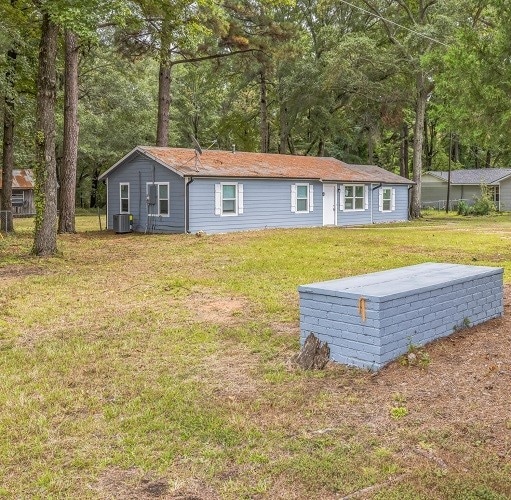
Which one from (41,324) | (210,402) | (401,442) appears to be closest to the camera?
(401,442)

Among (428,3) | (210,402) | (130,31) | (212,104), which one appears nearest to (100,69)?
(130,31)

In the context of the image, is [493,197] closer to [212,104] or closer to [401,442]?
[212,104]

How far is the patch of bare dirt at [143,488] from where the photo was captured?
289cm

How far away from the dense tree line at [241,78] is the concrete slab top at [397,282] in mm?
5271

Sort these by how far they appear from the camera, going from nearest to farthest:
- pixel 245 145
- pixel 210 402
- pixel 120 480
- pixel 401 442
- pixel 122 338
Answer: pixel 120 480 < pixel 401 442 < pixel 210 402 < pixel 122 338 < pixel 245 145

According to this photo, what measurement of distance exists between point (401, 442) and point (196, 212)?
15.6m

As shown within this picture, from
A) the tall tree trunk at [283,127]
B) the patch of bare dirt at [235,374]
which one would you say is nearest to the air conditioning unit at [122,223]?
the tall tree trunk at [283,127]

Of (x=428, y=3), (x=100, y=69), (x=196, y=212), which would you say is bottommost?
(x=196, y=212)

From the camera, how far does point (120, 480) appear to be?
10.0 feet

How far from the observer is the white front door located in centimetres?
2295

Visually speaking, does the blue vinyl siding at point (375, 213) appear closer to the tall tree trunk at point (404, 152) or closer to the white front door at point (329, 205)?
the white front door at point (329, 205)

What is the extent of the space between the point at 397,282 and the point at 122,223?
15.5 metres

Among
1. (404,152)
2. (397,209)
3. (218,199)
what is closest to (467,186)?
(404,152)

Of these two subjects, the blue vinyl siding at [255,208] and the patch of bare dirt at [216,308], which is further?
the blue vinyl siding at [255,208]
